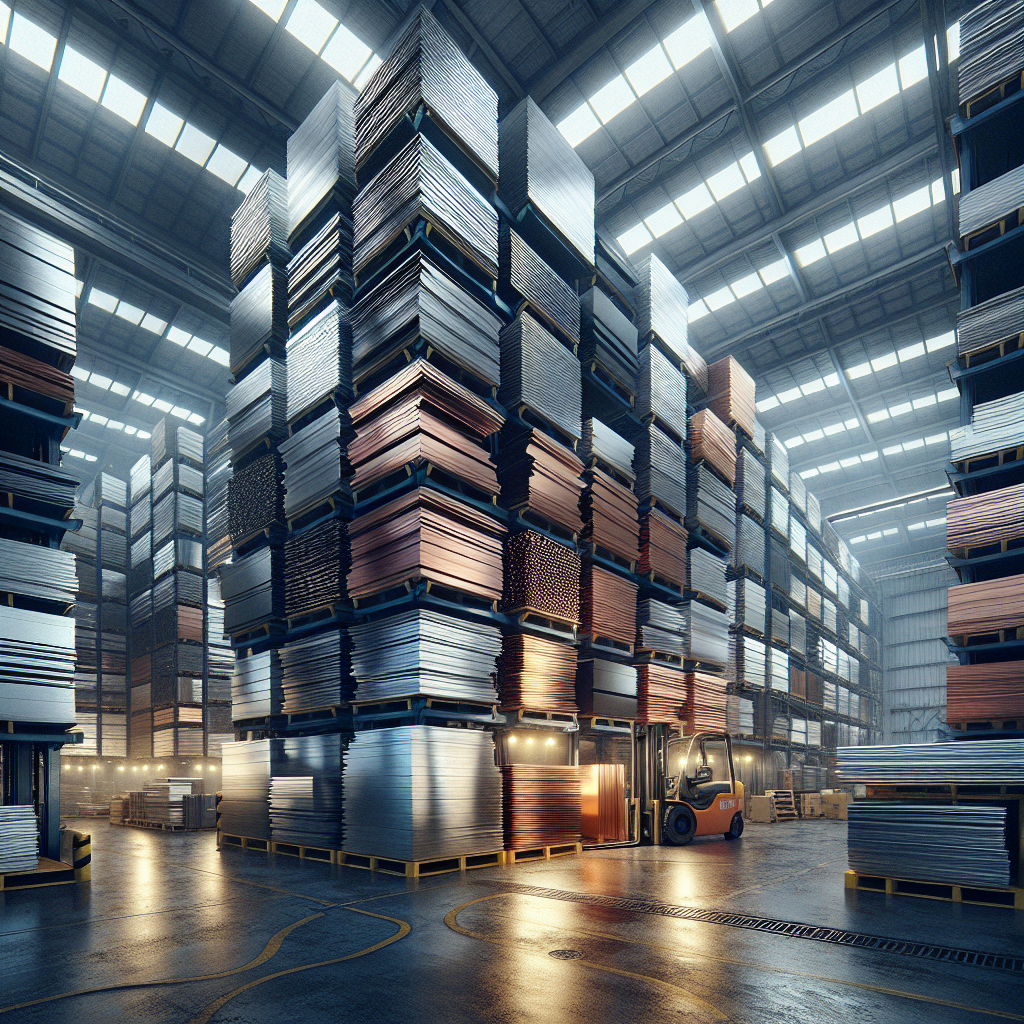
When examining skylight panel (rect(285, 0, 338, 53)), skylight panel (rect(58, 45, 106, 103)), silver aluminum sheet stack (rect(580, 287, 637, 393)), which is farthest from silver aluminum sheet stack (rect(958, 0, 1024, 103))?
skylight panel (rect(58, 45, 106, 103))

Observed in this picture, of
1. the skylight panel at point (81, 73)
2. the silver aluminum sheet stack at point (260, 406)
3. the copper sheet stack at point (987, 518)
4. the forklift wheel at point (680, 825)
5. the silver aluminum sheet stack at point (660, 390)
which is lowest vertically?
the forklift wheel at point (680, 825)

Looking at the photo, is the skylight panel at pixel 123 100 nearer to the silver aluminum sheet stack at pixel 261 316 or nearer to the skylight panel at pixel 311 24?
the skylight panel at pixel 311 24

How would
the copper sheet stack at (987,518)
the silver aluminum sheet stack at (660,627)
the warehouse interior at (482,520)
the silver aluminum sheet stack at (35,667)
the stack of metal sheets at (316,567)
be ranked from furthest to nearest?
the silver aluminum sheet stack at (660,627) → the stack of metal sheets at (316,567) → the copper sheet stack at (987,518) → the silver aluminum sheet stack at (35,667) → the warehouse interior at (482,520)

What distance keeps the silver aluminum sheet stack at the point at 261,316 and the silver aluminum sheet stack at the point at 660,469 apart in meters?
6.20

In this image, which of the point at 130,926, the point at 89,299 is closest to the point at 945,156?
the point at 130,926

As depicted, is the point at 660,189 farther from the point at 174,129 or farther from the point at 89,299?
the point at 89,299

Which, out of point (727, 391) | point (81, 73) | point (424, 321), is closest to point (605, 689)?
point (424, 321)

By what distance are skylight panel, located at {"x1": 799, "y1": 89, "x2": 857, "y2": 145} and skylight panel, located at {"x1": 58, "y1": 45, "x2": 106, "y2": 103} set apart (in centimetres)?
1372

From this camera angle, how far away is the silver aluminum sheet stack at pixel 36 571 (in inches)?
277

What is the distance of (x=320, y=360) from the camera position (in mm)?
9547

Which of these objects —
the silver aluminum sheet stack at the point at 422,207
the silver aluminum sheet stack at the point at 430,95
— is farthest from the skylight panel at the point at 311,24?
the silver aluminum sheet stack at the point at 422,207

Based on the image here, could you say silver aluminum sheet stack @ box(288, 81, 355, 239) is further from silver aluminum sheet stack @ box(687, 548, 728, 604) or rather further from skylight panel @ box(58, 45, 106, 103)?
silver aluminum sheet stack @ box(687, 548, 728, 604)

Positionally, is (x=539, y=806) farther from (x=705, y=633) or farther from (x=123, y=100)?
(x=123, y=100)

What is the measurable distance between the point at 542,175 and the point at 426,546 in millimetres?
5913
